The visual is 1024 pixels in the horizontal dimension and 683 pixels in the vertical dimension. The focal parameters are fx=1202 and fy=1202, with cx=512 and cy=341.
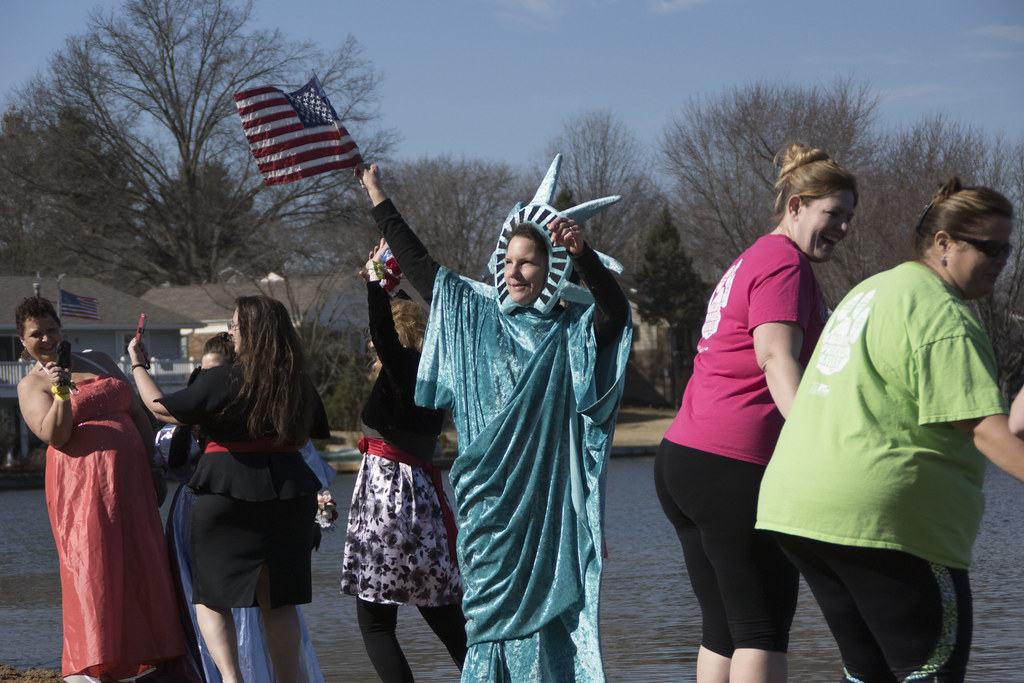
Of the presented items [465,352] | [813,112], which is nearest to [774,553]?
[465,352]

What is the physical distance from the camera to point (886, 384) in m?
2.61

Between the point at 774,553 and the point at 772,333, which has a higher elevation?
the point at 772,333

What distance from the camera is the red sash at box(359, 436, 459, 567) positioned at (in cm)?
479

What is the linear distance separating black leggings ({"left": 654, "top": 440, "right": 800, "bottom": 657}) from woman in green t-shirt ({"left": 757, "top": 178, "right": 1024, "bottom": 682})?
1.64 feet

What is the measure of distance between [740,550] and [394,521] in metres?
1.81

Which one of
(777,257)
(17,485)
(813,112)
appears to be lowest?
(17,485)

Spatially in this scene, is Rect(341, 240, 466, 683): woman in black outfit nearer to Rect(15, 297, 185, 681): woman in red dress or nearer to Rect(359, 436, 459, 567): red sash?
Rect(359, 436, 459, 567): red sash

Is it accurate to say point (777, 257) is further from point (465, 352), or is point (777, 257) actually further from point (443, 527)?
point (443, 527)

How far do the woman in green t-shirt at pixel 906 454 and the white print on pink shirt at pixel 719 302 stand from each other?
0.64m

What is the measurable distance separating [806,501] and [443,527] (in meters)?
2.35

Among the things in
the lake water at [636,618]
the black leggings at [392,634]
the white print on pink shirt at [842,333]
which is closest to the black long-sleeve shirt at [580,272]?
the black leggings at [392,634]

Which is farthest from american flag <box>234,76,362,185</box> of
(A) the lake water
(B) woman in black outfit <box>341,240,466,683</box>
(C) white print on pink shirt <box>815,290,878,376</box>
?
(C) white print on pink shirt <box>815,290,878,376</box>

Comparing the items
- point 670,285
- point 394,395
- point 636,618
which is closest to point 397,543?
point 394,395

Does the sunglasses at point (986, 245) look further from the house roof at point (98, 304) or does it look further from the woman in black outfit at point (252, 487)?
the house roof at point (98, 304)
